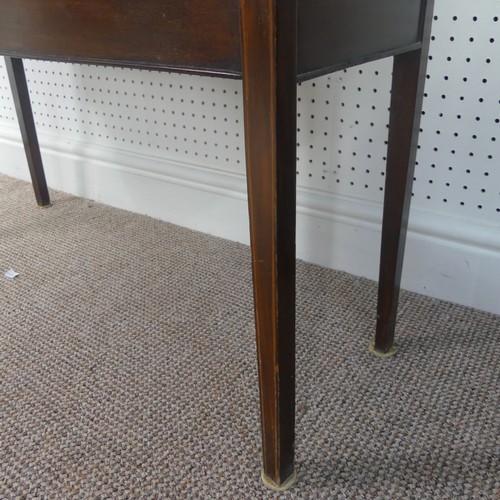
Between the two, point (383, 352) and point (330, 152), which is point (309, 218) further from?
point (383, 352)

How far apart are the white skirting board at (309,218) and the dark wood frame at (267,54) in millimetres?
331

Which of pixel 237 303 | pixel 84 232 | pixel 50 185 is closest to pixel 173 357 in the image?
pixel 237 303

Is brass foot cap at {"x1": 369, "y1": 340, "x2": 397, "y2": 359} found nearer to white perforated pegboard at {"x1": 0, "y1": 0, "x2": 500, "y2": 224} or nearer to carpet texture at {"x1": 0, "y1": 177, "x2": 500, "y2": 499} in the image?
carpet texture at {"x1": 0, "y1": 177, "x2": 500, "y2": 499}

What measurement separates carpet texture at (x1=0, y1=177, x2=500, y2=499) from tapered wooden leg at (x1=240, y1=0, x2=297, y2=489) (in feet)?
0.38

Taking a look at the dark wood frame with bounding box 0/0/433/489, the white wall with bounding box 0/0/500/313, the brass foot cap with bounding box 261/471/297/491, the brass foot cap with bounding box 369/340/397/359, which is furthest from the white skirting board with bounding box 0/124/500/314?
the brass foot cap with bounding box 261/471/297/491

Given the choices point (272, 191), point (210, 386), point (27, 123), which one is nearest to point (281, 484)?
point (210, 386)

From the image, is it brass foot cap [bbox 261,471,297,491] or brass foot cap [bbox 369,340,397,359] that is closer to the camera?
brass foot cap [bbox 261,471,297,491]

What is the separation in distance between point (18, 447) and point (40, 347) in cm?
22

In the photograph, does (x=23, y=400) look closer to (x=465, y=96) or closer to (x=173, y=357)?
(x=173, y=357)

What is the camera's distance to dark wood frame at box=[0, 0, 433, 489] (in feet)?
1.51

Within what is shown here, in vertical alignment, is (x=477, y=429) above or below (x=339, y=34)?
below

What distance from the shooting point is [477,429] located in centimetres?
73

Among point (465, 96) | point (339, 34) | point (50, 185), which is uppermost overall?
point (339, 34)

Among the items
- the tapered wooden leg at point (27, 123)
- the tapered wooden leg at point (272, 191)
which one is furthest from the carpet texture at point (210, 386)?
the tapered wooden leg at point (27, 123)
